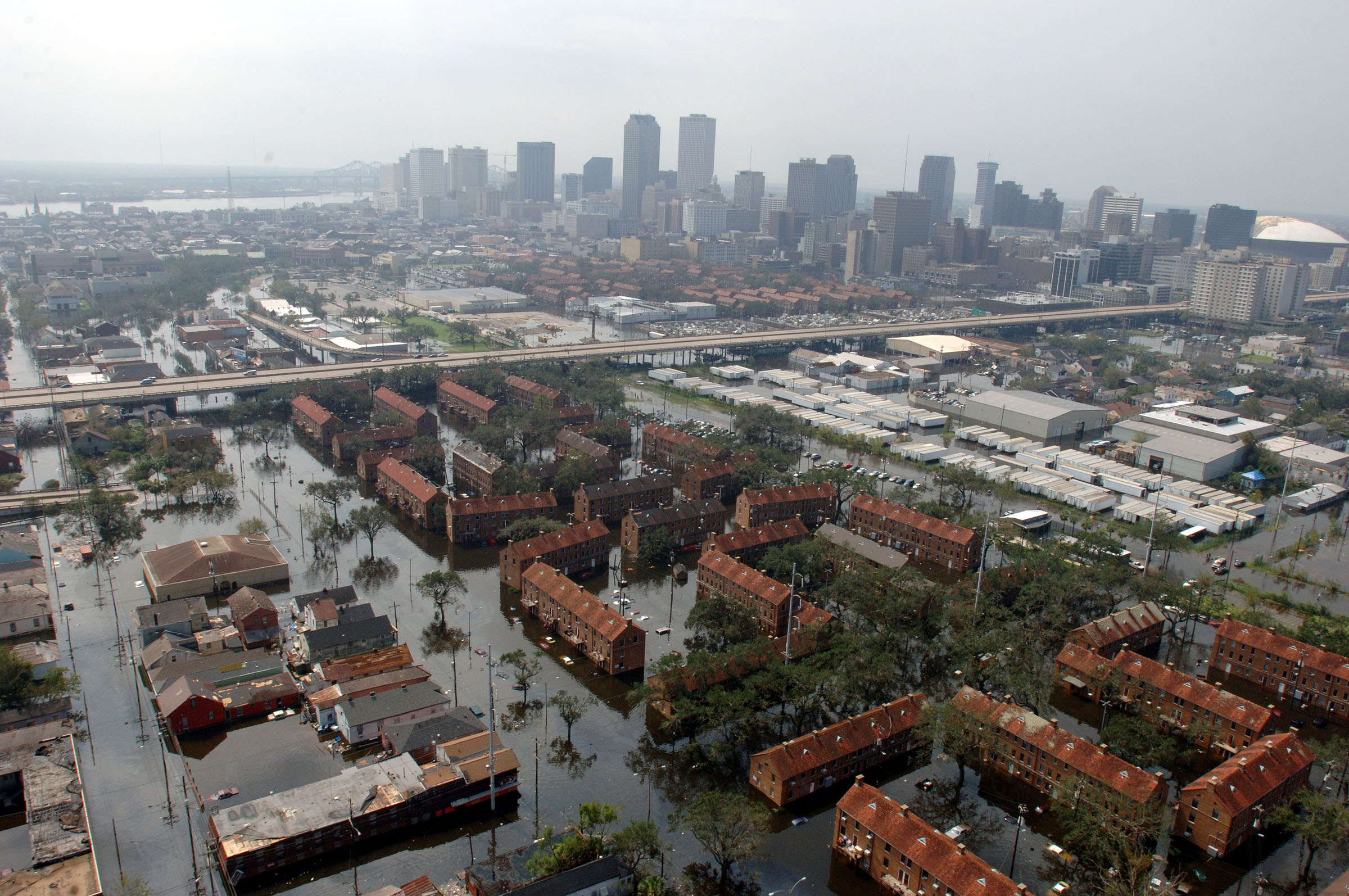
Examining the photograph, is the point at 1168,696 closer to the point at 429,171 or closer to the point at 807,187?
the point at 807,187

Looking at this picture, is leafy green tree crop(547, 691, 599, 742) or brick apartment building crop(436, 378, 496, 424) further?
brick apartment building crop(436, 378, 496, 424)

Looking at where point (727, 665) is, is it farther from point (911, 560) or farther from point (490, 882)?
point (911, 560)

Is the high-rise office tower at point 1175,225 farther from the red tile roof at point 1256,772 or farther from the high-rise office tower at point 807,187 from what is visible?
the red tile roof at point 1256,772

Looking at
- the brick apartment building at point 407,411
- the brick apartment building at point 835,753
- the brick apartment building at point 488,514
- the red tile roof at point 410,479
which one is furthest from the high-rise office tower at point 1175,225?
the brick apartment building at point 835,753

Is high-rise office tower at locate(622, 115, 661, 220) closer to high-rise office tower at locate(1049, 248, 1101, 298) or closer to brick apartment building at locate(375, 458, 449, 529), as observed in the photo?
high-rise office tower at locate(1049, 248, 1101, 298)

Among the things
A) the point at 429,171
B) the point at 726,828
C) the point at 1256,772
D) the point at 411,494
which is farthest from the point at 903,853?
the point at 429,171

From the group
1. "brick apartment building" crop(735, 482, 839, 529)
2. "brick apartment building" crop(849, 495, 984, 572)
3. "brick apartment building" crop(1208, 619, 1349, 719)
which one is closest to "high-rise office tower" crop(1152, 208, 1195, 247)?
"brick apartment building" crop(735, 482, 839, 529)
